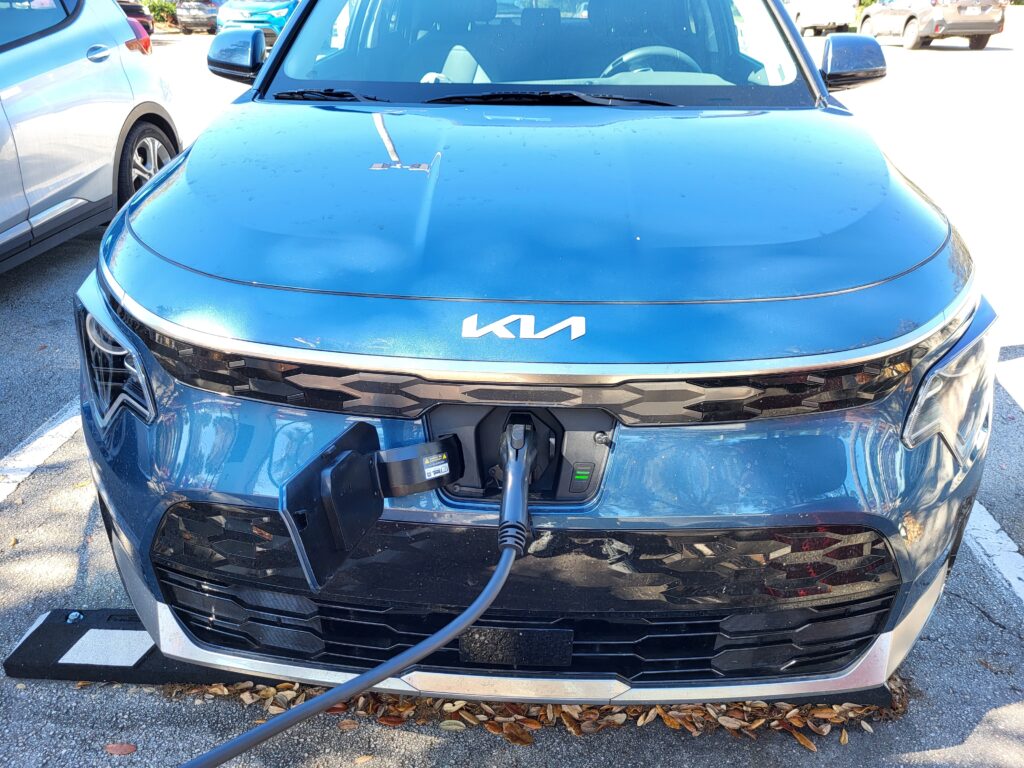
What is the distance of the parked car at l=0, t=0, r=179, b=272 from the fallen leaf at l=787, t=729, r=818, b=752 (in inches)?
161

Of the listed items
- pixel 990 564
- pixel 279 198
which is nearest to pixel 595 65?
pixel 279 198

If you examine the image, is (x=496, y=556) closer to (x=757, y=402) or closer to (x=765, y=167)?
(x=757, y=402)

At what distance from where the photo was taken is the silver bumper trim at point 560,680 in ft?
5.91

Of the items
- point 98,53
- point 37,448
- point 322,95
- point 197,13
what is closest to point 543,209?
point 322,95

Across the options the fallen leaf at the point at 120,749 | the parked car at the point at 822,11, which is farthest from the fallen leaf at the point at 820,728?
the parked car at the point at 822,11

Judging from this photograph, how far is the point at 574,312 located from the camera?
1672mm

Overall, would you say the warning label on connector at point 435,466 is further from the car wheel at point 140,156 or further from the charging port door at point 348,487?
the car wheel at point 140,156

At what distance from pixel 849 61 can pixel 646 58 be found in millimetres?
791

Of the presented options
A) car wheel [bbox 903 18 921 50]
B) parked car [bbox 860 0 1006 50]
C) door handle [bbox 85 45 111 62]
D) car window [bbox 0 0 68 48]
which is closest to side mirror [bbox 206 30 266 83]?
car window [bbox 0 0 68 48]

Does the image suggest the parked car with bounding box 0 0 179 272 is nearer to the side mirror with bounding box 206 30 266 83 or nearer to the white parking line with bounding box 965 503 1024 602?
the side mirror with bounding box 206 30 266 83

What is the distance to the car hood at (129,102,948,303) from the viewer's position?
5.75 ft

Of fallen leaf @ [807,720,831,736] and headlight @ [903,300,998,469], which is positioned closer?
headlight @ [903,300,998,469]

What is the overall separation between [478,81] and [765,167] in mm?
1028

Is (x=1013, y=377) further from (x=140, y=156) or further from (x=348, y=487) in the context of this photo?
(x=140, y=156)
